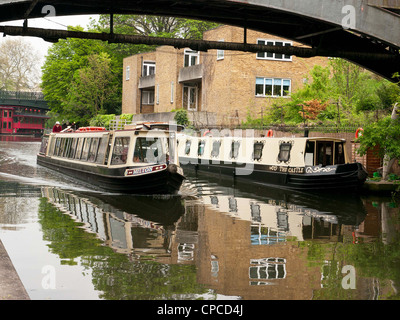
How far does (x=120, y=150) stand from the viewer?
20312mm

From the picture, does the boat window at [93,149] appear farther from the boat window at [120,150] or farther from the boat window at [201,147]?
the boat window at [201,147]

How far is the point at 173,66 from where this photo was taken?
152 feet

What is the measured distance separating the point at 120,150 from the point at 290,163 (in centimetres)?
671

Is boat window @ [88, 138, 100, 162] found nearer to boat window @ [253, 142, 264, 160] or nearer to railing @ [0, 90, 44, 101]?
boat window @ [253, 142, 264, 160]

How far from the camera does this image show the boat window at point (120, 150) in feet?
65.2

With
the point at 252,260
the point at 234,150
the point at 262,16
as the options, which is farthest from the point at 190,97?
the point at 252,260

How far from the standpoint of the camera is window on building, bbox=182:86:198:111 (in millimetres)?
45609

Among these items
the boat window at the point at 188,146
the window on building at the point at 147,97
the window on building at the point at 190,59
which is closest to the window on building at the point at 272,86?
the boat window at the point at 188,146

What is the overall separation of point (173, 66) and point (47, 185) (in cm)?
2483

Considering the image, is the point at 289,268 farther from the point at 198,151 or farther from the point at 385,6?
the point at 198,151

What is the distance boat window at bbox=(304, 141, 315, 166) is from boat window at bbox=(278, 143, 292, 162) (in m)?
0.86

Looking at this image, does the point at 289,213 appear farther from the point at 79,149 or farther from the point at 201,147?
the point at 201,147

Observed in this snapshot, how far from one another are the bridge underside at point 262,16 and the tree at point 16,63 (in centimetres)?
7564
